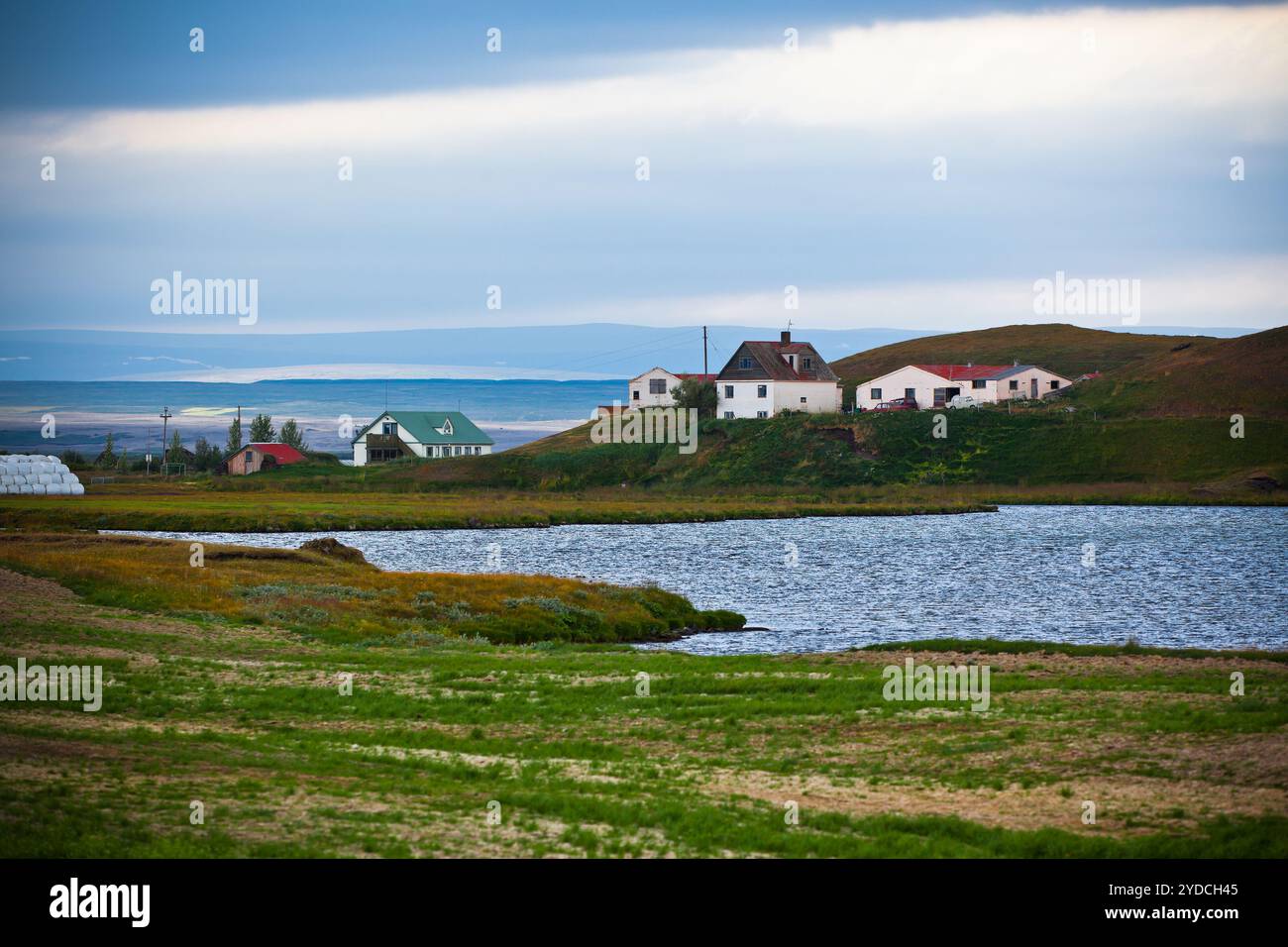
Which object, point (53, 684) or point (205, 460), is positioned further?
point (205, 460)

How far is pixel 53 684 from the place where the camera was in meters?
31.5

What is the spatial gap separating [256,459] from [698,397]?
58328 millimetres

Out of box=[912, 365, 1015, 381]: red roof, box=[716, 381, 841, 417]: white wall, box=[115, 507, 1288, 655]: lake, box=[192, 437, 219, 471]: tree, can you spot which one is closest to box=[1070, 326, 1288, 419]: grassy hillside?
box=[912, 365, 1015, 381]: red roof

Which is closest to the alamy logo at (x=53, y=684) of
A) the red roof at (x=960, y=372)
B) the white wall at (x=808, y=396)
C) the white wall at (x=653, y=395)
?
the white wall at (x=808, y=396)

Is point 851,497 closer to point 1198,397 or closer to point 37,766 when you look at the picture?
point 1198,397

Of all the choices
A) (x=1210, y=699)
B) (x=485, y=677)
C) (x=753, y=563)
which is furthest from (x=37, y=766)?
(x=753, y=563)

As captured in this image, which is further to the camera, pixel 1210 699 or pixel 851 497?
pixel 851 497

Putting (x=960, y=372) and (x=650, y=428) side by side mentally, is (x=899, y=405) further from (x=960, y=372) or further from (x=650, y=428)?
(x=650, y=428)

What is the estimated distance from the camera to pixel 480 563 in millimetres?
84625

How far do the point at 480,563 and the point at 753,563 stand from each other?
56.6ft

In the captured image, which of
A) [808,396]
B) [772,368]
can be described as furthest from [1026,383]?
[772,368]

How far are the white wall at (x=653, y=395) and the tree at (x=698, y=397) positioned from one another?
3218mm

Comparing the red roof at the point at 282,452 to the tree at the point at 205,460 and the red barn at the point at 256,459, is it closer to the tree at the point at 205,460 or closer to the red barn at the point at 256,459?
the red barn at the point at 256,459
